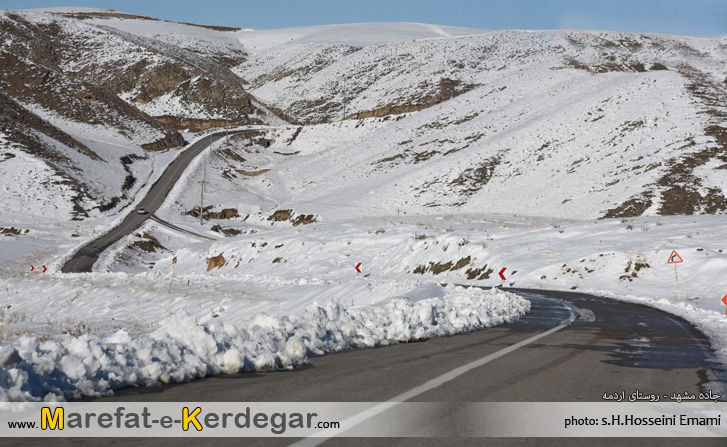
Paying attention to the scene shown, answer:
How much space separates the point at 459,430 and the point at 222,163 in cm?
9123

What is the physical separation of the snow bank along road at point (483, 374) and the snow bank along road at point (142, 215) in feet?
120

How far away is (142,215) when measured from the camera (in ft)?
208

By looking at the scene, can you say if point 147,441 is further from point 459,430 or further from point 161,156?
point 161,156

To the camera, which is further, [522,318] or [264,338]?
[522,318]

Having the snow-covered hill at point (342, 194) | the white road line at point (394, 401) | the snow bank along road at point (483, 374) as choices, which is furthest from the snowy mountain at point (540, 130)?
the white road line at point (394, 401)

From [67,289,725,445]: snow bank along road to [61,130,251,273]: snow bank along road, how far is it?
36.7 m

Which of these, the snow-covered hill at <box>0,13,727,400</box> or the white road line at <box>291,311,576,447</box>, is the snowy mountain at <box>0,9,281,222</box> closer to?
the snow-covered hill at <box>0,13,727,400</box>

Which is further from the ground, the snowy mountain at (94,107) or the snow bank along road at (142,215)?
the snowy mountain at (94,107)

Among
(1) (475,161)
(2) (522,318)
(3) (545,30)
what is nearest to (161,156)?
(1) (475,161)

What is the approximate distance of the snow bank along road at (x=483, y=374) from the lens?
4.97 metres

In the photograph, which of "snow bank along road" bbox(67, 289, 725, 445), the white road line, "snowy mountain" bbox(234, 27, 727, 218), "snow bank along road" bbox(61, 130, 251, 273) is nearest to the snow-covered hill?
"snowy mountain" bbox(234, 27, 727, 218)

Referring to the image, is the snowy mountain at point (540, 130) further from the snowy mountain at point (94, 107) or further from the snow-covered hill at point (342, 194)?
the snowy mountain at point (94, 107)

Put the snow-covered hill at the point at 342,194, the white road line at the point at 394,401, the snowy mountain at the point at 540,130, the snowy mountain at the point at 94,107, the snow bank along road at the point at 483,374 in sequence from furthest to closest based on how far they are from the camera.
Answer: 1. the snowy mountain at the point at 94,107
2. the snowy mountain at the point at 540,130
3. the snow-covered hill at the point at 342,194
4. the snow bank along road at the point at 483,374
5. the white road line at the point at 394,401

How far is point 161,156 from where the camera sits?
94.3m
